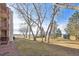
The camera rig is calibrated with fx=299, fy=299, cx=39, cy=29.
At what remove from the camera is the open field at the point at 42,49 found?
405 cm

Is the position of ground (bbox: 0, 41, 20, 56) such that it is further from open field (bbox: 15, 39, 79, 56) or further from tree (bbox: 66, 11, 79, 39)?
tree (bbox: 66, 11, 79, 39)

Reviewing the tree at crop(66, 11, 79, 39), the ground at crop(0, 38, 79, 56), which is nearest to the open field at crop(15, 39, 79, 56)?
the ground at crop(0, 38, 79, 56)

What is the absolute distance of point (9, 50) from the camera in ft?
13.4

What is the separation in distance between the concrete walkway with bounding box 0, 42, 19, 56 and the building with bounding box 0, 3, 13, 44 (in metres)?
0.07

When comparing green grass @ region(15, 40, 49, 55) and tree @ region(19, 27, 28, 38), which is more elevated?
tree @ region(19, 27, 28, 38)

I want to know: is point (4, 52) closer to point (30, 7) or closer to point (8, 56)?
point (8, 56)

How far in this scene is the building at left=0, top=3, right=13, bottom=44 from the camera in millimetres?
4023

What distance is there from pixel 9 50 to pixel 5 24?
1.18ft

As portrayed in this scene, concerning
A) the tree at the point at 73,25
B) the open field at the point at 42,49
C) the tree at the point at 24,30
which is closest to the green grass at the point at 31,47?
the open field at the point at 42,49

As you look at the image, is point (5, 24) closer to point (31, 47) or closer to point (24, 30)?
point (24, 30)

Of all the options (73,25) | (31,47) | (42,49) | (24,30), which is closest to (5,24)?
(24,30)

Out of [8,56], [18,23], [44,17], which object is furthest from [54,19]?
[8,56]

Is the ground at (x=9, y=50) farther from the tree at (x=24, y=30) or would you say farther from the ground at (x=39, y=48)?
the tree at (x=24, y=30)

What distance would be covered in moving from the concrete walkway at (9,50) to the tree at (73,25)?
0.77 metres
